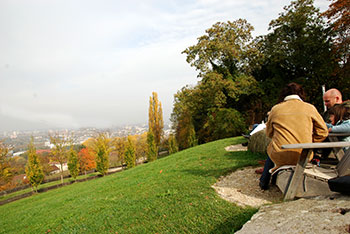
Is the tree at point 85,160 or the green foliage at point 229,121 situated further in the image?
the tree at point 85,160

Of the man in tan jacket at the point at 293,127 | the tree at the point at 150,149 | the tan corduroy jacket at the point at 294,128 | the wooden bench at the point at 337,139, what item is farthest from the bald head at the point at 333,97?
the tree at the point at 150,149

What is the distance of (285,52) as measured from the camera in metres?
19.5

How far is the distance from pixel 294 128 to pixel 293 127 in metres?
0.02

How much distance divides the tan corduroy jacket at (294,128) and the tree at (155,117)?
142ft

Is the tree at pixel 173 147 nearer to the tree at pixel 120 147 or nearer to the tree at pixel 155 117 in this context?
the tree at pixel 120 147

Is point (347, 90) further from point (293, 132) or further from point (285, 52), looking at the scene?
point (293, 132)

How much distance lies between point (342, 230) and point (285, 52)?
2140 centimetres

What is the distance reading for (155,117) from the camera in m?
46.7

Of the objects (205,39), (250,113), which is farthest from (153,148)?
(205,39)

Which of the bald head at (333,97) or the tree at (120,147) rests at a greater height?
the bald head at (333,97)

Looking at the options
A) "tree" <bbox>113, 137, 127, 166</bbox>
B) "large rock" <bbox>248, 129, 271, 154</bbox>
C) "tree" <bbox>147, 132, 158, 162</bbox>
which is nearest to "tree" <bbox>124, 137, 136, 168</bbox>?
"tree" <bbox>147, 132, 158, 162</bbox>

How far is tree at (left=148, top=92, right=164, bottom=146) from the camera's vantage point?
46047 millimetres

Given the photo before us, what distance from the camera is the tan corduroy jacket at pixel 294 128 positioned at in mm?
2711

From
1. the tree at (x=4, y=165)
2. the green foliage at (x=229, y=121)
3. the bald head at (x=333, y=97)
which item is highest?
the bald head at (x=333, y=97)
